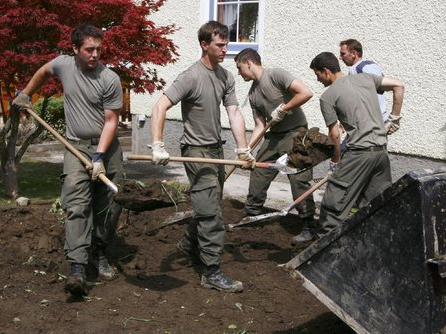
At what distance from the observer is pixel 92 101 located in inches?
202

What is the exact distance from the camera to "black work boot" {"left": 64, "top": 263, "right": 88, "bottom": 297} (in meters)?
4.74

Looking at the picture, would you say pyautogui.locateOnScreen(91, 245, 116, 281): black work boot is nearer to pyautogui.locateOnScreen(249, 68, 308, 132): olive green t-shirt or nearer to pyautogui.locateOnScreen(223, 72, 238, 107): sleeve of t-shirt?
pyautogui.locateOnScreen(223, 72, 238, 107): sleeve of t-shirt

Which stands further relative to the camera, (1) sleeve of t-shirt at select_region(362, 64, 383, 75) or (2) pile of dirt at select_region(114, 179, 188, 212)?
(1) sleeve of t-shirt at select_region(362, 64, 383, 75)

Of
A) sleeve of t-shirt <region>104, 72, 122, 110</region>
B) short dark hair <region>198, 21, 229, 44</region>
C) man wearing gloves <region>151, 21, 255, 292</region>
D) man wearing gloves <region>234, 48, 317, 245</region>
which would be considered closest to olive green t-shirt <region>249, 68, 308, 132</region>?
man wearing gloves <region>234, 48, 317, 245</region>

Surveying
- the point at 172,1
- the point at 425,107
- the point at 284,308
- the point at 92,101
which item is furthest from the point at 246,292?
the point at 172,1

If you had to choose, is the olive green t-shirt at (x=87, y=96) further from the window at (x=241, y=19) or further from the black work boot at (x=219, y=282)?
the window at (x=241, y=19)

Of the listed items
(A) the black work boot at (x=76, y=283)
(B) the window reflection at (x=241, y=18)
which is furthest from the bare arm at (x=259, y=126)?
(B) the window reflection at (x=241, y=18)

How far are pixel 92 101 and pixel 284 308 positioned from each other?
6.85ft

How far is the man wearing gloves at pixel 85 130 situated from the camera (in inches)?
197

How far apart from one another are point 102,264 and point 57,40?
327 cm

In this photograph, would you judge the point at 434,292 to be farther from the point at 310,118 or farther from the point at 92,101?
the point at 310,118

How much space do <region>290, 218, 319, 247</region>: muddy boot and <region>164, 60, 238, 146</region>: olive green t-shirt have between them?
5.16 ft

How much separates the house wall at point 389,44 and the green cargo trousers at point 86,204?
424cm

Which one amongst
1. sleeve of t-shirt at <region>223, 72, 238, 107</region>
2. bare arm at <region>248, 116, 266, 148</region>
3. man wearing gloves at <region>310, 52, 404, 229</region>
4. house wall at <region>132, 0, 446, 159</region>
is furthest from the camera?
house wall at <region>132, 0, 446, 159</region>
